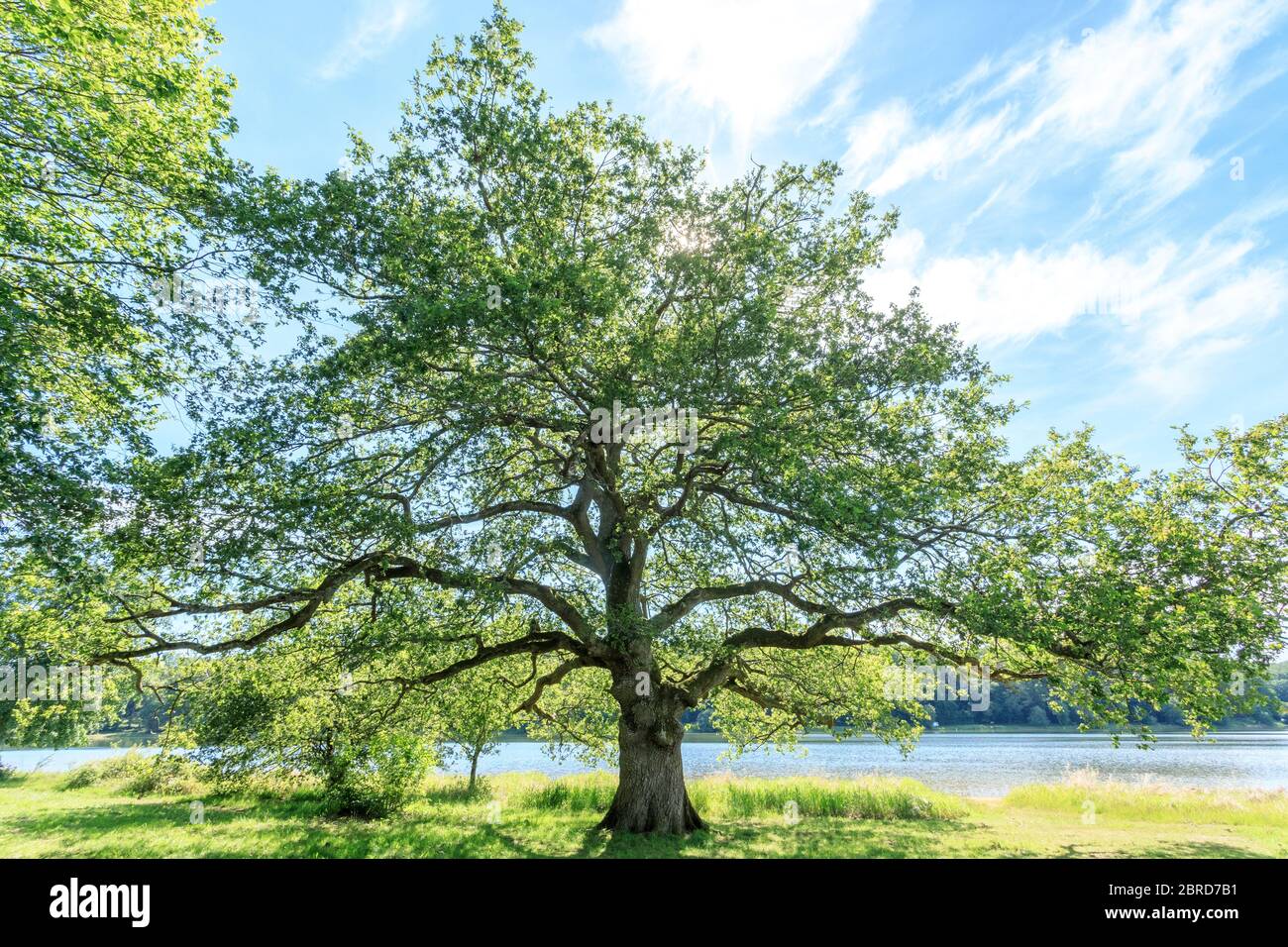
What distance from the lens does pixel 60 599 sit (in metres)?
10.5

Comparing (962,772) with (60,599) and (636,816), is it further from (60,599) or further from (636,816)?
(60,599)

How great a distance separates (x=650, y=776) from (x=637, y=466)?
23.7ft

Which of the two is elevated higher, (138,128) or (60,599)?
(138,128)

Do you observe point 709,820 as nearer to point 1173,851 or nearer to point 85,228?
point 1173,851

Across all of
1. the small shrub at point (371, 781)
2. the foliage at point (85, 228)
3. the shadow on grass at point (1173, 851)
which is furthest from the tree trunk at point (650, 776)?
the foliage at point (85, 228)

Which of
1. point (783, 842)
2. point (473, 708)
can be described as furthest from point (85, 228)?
point (783, 842)

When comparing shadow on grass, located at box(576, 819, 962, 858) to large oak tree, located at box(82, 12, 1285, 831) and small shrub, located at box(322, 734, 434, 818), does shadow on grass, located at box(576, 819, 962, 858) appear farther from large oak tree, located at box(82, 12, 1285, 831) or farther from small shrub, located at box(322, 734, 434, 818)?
small shrub, located at box(322, 734, 434, 818)

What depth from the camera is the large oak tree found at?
1066 centimetres

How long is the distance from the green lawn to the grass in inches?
2.1

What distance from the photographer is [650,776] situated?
15.4m
